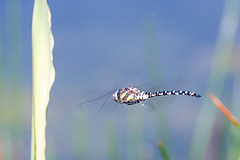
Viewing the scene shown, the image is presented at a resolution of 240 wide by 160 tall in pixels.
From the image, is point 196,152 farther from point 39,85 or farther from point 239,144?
point 39,85

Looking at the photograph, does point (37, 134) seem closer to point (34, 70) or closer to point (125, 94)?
point (34, 70)

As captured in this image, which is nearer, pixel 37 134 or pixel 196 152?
pixel 37 134

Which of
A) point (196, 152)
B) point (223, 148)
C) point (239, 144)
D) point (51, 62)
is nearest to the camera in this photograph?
point (51, 62)

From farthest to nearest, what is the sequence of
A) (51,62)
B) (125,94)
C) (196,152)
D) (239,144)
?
(125,94) < (196,152) < (239,144) < (51,62)

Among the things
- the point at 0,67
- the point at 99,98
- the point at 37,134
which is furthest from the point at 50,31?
the point at 99,98

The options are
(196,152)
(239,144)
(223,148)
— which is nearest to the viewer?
(239,144)

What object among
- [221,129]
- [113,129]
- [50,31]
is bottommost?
[113,129]

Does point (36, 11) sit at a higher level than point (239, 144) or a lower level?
higher

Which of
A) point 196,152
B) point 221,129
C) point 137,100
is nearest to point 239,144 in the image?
point 196,152

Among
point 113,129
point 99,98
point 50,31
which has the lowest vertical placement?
point 113,129
